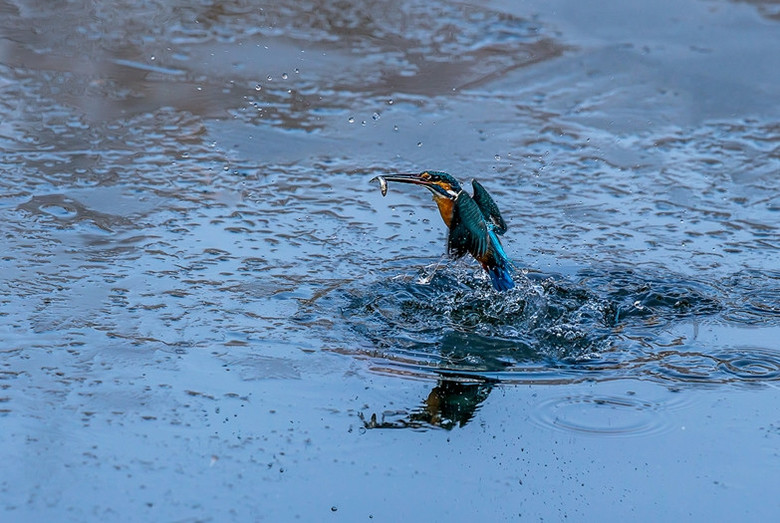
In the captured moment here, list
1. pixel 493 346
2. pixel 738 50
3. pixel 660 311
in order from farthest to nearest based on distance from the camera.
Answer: pixel 738 50
pixel 660 311
pixel 493 346

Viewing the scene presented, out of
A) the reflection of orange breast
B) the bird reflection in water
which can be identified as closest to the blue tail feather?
the reflection of orange breast

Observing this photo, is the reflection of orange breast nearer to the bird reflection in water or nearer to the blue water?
the blue water

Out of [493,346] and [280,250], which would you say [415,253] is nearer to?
[280,250]

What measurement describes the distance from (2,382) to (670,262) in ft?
8.28

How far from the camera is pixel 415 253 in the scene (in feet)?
14.5

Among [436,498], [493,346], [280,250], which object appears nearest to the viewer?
[436,498]

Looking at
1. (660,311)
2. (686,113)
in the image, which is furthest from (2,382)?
(686,113)

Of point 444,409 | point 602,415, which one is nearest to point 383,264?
point 444,409

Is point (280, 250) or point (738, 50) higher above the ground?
point (738, 50)

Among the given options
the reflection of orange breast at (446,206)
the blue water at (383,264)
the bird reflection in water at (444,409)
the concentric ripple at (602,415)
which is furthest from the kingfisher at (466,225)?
the concentric ripple at (602,415)

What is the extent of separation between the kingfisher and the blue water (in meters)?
0.12

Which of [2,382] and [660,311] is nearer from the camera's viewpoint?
[2,382]

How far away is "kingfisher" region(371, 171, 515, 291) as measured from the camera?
3.93 m

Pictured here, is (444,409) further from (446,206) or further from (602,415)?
(446,206)
